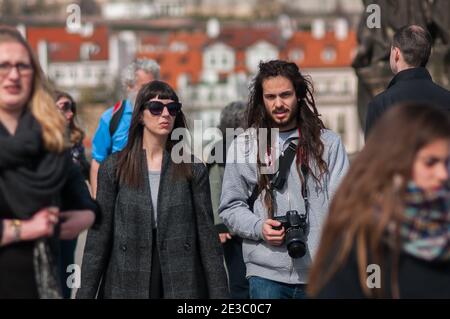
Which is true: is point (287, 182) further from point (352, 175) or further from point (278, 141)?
point (352, 175)

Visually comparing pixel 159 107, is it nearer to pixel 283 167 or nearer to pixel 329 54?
pixel 283 167

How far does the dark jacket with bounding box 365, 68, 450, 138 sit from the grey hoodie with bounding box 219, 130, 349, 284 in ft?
1.75

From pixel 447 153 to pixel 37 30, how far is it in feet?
390

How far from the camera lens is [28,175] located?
4.39 meters

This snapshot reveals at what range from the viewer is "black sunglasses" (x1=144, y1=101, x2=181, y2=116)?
6273 mm

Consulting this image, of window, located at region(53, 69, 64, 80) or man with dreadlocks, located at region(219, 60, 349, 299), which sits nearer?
man with dreadlocks, located at region(219, 60, 349, 299)

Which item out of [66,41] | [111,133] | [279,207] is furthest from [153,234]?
[66,41]

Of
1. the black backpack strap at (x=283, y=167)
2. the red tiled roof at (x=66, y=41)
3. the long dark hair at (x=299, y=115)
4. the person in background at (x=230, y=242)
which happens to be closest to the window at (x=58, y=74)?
the red tiled roof at (x=66, y=41)

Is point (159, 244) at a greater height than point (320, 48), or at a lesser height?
lesser

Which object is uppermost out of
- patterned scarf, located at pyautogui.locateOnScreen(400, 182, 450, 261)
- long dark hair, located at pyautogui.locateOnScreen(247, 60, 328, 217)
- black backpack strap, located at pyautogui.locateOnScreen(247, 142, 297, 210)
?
long dark hair, located at pyautogui.locateOnScreen(247, 60, 328, 217)

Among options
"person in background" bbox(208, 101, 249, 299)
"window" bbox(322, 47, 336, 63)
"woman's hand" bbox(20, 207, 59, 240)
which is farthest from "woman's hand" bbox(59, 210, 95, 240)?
"window" bbox(322, 47, 336, 63)

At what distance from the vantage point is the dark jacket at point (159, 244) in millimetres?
5980

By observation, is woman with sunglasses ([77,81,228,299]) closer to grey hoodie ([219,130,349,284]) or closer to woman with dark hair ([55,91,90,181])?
grey hoodie ([219,130,349,284])

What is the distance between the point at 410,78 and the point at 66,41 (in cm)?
11592
